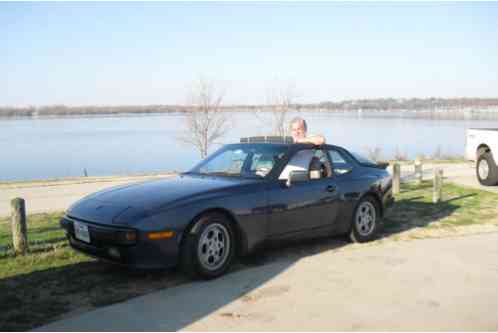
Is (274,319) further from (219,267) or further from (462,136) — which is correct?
(462,136)

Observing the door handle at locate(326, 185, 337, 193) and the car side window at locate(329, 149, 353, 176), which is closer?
the door handle at locate(326, 185, 337, 193)

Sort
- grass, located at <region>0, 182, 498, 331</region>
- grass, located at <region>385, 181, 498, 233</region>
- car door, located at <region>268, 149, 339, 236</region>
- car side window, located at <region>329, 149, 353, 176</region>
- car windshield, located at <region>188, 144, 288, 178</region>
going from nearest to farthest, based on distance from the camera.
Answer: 1. grass, located at <region>0, 182, 498, 331</region>
2. car door, located at <region>268, 149, 339, 236</region>
3. car windshield, located at <region>188, 144, 288, 178</region>
4. car side window, located at <region>329, 149, 353, 176</region>
5. grass, located at <region>385, 181, 498, 233</region>

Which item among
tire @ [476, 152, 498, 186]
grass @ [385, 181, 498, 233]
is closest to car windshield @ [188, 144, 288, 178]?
grass @ [385, 181, 498, 233]

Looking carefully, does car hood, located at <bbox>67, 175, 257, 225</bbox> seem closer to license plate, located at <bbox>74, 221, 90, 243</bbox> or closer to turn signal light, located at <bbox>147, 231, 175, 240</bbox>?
license plate, located at <bbox>74, 221, 90, 243</bbox>

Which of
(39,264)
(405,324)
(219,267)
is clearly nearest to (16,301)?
(39,264)

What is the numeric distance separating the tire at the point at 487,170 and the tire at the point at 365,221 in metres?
Result: 6.74

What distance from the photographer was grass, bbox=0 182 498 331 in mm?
4312

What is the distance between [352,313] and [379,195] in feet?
10.6

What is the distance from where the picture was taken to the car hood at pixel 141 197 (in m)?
4.85

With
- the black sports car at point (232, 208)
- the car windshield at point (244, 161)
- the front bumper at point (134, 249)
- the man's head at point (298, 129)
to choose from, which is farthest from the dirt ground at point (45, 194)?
the front bumper at point (134, 249)

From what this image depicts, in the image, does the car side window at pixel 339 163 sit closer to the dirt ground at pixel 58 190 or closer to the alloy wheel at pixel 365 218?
the alloy wheel at pixel 365 218

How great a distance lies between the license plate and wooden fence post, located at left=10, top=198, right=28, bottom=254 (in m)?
1.53

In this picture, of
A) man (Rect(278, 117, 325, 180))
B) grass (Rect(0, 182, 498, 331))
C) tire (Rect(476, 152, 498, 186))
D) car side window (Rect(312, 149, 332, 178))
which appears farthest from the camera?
tire (Rect(476, 152, 498, 186))

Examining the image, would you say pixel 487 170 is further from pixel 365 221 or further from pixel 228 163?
pixel 228 163
